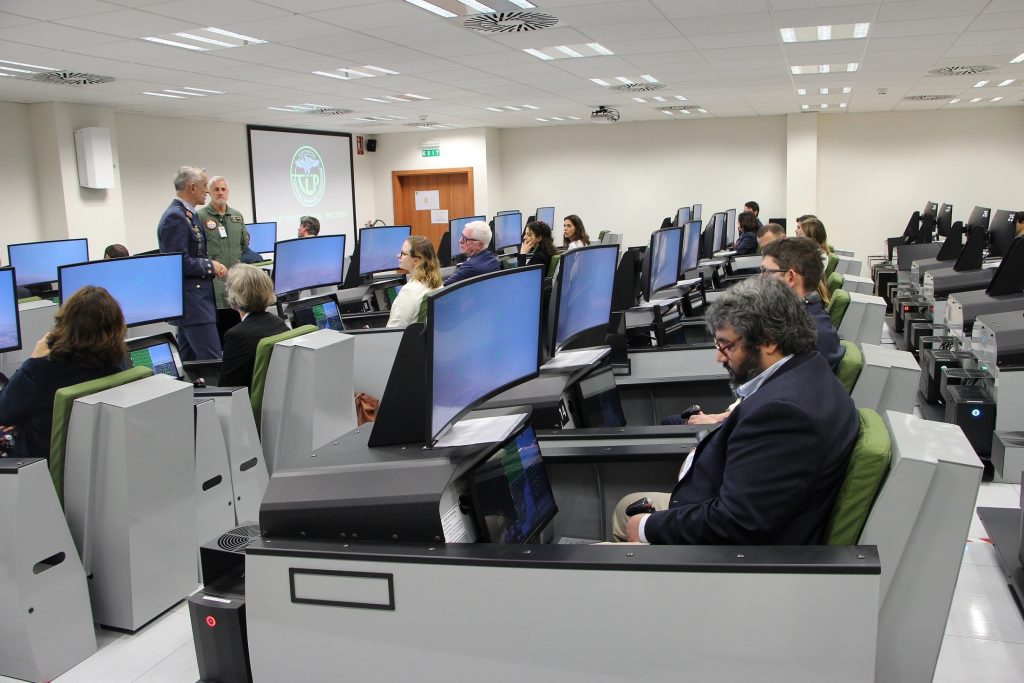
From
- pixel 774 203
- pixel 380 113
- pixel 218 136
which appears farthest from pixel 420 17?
pixel 774 203

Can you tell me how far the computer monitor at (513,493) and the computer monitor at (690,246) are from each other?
380 centimetres

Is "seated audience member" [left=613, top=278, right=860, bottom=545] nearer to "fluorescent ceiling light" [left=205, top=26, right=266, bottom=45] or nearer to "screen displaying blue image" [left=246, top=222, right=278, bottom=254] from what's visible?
"fluorescent ceiling light" [left=205, top=26, right=266, bottom=45]

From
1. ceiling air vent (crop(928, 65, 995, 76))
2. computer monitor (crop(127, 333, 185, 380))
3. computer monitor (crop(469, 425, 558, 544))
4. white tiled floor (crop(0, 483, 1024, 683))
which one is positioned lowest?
white tiled floor (crop(0, 483, 1024, 683))

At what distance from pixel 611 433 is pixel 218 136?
1023cm

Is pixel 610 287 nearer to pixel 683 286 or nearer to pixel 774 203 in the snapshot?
pixel 683 286

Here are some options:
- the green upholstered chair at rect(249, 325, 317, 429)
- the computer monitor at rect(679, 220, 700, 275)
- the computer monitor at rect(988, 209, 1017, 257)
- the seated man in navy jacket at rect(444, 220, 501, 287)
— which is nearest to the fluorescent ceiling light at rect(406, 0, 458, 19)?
the seated man in navy jacket at rect(444, 220, 501, 287)

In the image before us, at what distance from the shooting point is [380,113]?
10891 mm

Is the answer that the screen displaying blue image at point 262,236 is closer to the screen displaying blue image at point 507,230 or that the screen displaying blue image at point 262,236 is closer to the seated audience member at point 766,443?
the screen displaying blue image at point 507,230

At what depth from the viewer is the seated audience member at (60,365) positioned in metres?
2.55

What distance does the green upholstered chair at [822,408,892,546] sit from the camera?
1.48 m

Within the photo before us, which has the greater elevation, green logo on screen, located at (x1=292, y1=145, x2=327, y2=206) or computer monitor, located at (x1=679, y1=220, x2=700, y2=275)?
green logo on screen, located at (x1=292, y1=145, x2=327, y2=206)

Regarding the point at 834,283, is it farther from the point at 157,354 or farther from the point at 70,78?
the point at 70,78

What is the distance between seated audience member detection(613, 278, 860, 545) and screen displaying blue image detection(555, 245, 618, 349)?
42.0 inches

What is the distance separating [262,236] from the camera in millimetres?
8820
